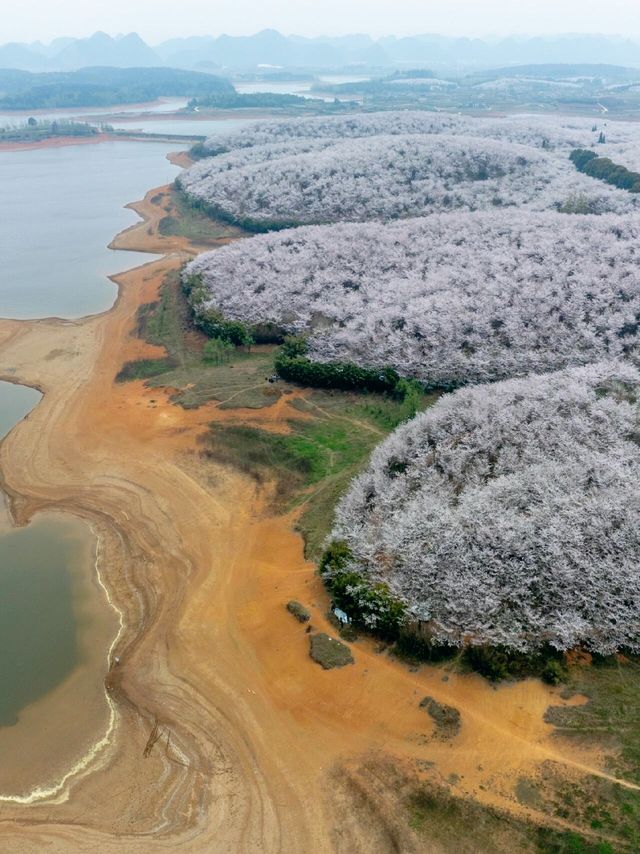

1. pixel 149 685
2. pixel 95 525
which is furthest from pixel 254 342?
pixel 149 685

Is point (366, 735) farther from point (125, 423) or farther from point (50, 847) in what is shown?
point (125, 423)

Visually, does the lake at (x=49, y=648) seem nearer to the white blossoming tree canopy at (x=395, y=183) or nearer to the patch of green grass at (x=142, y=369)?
the patch of green grass at (x=142, y=369)

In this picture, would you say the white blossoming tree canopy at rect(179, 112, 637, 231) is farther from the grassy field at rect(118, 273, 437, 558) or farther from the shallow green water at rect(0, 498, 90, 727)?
the shallow green water at rect(0, 498, 90, 727)

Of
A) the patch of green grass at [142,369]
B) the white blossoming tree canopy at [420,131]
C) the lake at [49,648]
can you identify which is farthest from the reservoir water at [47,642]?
the white blossoming tree canopy at [420,131]

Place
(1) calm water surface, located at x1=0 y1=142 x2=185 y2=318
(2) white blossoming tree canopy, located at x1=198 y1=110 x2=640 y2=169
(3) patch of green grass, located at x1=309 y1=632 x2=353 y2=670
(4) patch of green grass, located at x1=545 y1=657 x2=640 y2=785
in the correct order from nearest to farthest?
(4) patch of green grass, located at x1=545 y1=657 x2=640 y2=785 < (3) patch of green grass, located at x1=309 y1=632 x2=353 y2=670 < (1) calm water surface, located at x1=0 y1=142 x2=185 y2=318 < (2) white blossoming tree canopy, located at x1=198 y1=110 x2=640 y2=169

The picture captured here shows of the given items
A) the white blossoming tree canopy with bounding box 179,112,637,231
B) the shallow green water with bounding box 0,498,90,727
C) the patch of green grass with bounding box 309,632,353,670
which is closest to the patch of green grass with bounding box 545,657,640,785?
the patch of green grass with bounding box 309,632,353,670

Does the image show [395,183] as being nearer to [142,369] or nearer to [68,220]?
[142,369]
